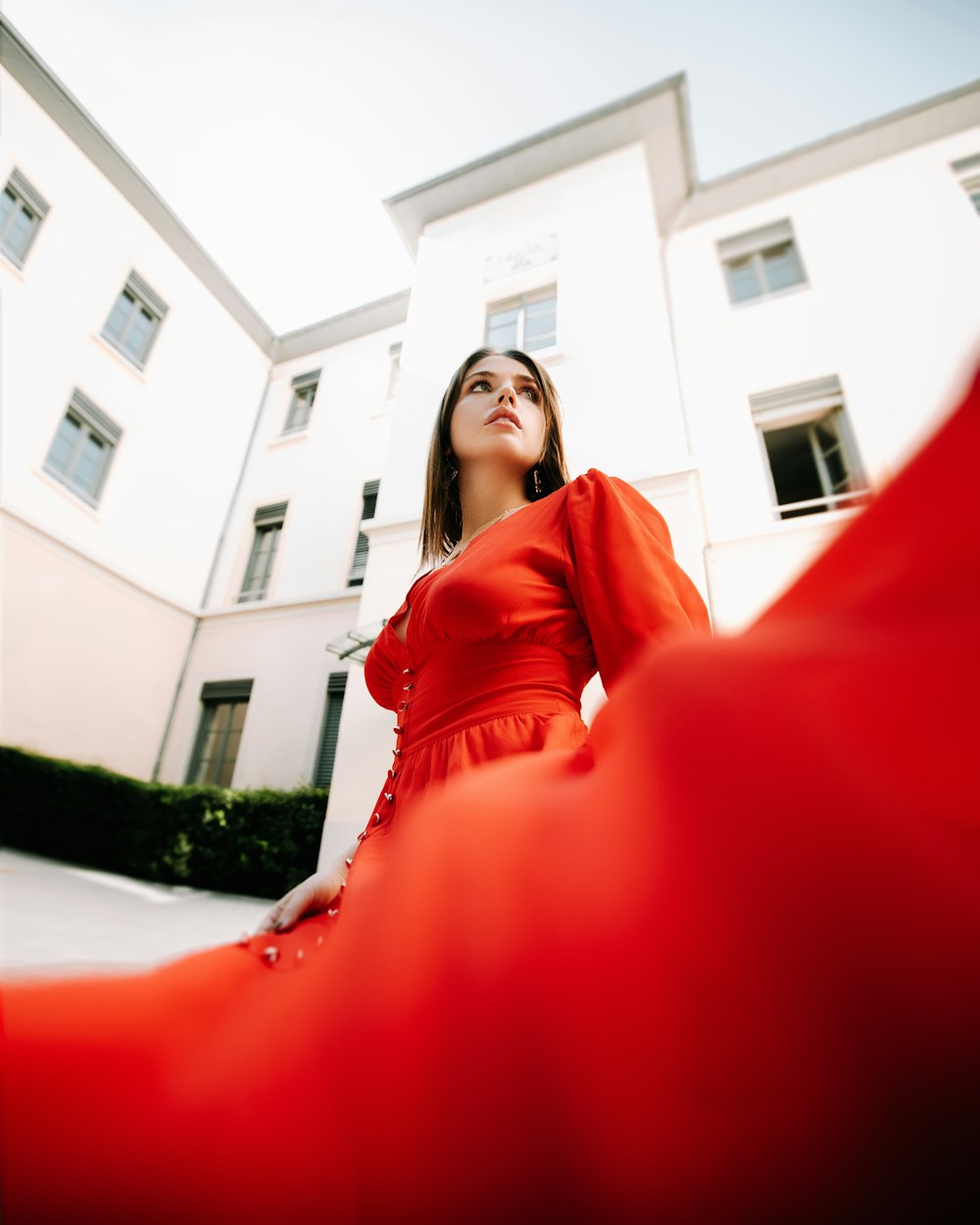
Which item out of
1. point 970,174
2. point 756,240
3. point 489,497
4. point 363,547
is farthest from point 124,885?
point 970,174

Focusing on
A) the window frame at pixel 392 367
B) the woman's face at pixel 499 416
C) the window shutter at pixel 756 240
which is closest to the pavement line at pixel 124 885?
the woman's face at pixel 499 416

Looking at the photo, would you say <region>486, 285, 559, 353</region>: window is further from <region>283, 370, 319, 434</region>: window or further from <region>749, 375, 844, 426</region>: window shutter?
<region>283, 370, 319, 434</region>: window

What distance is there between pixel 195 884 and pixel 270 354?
11.7 metres

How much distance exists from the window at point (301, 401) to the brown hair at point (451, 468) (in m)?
11.5

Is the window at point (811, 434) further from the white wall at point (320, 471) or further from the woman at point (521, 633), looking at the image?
the white wall at point (320, 471)

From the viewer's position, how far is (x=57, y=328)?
8914mm

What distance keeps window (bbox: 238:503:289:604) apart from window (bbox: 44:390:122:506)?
2.71 metres

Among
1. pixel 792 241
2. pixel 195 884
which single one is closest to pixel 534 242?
pixel 792 241

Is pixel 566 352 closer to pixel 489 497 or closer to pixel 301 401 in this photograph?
pixel 489 497

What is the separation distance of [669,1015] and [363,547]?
10.1 metres

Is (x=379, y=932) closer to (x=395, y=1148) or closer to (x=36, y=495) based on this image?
(x=395, y=1148)

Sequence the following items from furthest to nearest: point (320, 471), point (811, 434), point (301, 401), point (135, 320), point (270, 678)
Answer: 1. point (301, 401)
2. point (320, 471)
3. point (135, 320)
4. point (270, 678)
5. point (811, 434)

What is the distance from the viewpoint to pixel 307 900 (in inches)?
36.8

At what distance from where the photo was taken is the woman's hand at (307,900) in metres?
0.86
